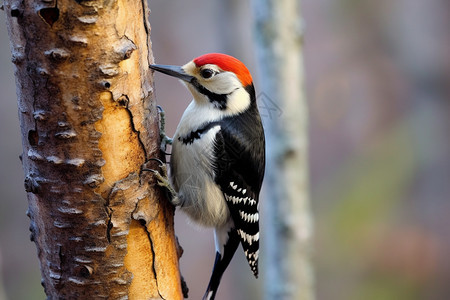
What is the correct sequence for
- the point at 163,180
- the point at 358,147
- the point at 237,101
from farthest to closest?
the point at 358,147 < the point at 237,101 < the point at 163,180

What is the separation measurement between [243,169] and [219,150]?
7.2 inches

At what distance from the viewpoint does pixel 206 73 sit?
1923mm

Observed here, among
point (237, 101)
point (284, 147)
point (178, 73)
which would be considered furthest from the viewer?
point (284, 147)

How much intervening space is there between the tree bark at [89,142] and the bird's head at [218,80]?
46cm

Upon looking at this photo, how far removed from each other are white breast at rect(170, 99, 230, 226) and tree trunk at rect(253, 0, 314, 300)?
56 centimetres

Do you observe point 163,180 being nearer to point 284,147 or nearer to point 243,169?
point 243,169

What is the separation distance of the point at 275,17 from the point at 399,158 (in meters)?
6.44

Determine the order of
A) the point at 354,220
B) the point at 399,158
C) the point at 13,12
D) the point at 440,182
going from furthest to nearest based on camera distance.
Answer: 1. the point at 399,158
2. the point at 354,220
3. the point at 440,182
4. the point at 13,12

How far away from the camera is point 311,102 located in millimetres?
8125

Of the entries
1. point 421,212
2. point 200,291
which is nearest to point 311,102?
point 421,212

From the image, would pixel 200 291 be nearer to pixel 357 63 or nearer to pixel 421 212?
pixel 421 212

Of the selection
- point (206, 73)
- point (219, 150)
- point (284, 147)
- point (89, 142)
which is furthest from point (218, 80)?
point (89, 142)

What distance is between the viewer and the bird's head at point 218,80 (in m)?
1.91

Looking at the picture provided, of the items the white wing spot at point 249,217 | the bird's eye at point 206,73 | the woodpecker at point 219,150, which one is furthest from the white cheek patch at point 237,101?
the white wing spot at point 249,217
